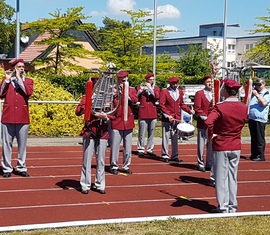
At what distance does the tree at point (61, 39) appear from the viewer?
1129 inches

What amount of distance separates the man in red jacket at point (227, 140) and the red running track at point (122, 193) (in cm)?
46

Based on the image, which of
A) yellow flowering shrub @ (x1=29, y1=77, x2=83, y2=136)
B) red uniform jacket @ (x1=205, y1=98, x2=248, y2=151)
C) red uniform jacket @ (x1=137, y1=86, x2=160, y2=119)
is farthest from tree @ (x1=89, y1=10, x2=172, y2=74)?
red uniform jacket @ (x1=205, y1=98, x2=248, y2=151)

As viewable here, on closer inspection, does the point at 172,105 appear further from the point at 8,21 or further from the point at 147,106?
the point at 8,21

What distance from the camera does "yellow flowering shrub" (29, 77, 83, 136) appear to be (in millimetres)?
18516

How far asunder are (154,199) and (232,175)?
1591mm

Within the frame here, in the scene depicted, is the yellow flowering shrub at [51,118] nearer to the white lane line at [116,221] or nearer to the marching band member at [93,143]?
the marching band member at [93,143]

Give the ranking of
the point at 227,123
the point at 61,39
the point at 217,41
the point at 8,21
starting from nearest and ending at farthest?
the point at 227,123, the point at 61,39, the point at 8,21, the point at 217,41

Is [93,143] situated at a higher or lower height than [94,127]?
lower

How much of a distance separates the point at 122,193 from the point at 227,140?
93.5 inches

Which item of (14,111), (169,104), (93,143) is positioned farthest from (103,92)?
(169,104)

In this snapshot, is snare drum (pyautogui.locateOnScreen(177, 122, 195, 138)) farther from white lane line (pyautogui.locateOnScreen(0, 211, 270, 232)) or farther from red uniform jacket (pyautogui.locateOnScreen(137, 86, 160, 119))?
white lane line (pyautogui.locateOnScreen(0, 211, 270, 232))

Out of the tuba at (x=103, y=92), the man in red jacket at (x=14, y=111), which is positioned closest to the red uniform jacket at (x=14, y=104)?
the man in red jacket at (x=14, y=111)

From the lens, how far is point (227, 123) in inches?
326

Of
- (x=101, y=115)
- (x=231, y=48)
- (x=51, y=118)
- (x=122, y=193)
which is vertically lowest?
(x=122, y=193)
